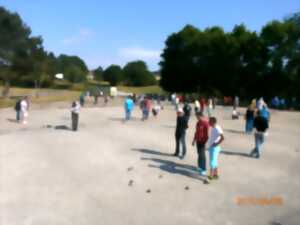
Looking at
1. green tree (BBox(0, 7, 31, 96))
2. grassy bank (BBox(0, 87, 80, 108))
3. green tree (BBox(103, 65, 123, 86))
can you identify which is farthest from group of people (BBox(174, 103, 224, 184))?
green tree (BBox(103, 65, 123, 86))

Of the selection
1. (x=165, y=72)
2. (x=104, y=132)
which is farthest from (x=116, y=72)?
(x=104, y=132)

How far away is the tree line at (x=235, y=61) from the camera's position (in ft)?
191

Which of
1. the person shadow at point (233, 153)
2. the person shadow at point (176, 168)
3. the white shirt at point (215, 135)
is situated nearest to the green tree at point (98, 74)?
the person shadow at point (233, 153)

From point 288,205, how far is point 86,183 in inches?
177

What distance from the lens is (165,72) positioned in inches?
2931

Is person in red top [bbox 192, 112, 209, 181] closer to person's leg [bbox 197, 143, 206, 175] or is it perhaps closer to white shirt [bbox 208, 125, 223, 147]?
person's leg [bbox 197, 143, 206, 175]

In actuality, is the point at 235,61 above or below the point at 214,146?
above

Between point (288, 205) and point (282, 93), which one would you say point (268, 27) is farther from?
point (288, 205)

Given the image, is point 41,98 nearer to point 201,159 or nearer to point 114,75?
point 201,159

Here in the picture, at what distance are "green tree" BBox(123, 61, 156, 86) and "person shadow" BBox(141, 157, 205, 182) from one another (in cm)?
11787

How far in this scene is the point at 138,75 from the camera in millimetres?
132750

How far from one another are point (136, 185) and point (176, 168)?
2.10m

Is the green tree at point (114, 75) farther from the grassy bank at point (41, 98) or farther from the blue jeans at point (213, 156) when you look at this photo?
the blue jeans at point (213, 156)

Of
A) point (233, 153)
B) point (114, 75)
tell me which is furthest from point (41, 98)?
point (114, 75)
